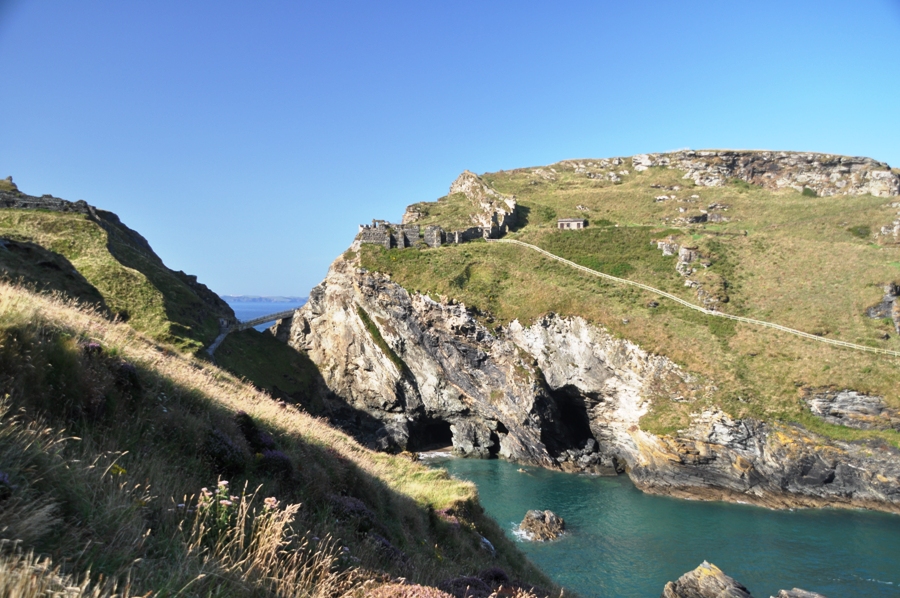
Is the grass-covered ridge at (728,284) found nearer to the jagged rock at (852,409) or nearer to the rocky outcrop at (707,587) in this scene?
the jagged rock at (852,409)

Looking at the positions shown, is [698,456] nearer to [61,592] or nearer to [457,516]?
[457,516]

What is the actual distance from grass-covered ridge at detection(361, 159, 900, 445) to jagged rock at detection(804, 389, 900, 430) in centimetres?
78

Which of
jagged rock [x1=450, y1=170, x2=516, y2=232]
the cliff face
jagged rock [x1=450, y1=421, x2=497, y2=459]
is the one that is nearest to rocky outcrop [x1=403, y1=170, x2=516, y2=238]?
jagged rock [x1=450, y1=170, x2=516, y2=232]

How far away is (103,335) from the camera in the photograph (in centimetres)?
927

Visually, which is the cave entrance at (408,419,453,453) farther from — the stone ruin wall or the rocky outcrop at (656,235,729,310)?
the rocky outcrop at (656,235,729,310)

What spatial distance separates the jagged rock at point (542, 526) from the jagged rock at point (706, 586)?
1135cm

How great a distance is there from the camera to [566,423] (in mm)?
58719

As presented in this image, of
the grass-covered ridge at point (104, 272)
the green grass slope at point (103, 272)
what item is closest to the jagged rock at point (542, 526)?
the grass-covered ridge at point (104, 272)

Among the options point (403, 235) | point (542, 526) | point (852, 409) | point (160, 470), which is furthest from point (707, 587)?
point (403, 235)

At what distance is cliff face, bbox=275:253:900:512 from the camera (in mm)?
41969

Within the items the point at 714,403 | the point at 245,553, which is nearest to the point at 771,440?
the point at 714,403

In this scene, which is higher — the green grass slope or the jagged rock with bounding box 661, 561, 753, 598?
the green grass slope

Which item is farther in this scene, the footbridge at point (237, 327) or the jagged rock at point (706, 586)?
the footbridge at point (237, 327)

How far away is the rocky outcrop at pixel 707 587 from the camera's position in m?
23.9
